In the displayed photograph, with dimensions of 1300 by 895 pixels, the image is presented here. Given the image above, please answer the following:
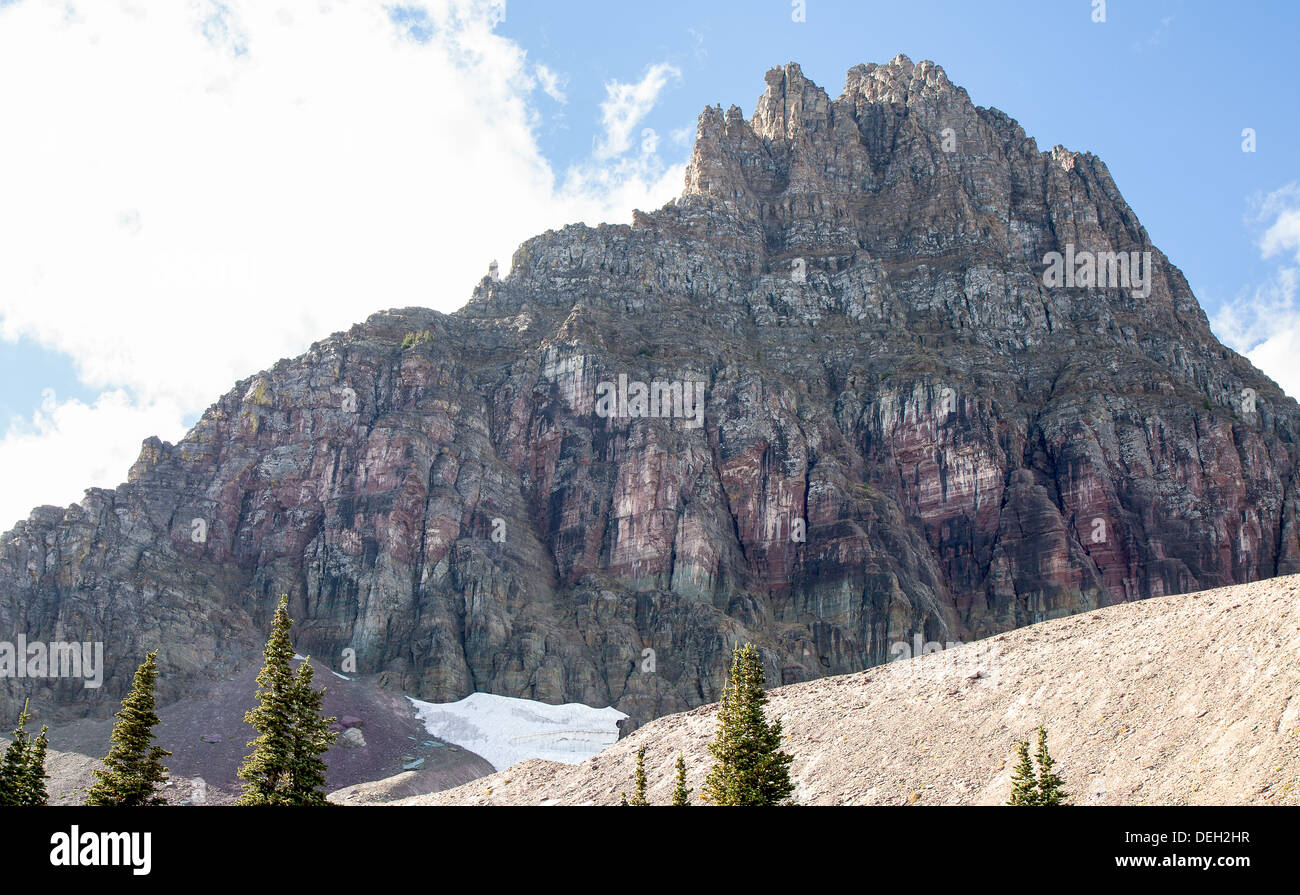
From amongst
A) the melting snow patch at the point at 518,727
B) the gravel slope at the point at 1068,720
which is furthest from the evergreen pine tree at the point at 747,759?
the melting snow patch at the point at 518,727

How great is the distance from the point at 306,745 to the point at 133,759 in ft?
20.3

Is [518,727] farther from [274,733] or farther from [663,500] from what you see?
[274,733]

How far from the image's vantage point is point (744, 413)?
163 meters

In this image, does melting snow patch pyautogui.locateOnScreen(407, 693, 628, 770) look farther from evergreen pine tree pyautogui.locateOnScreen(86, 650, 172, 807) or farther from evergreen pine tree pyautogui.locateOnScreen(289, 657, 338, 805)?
evergreen pine tree pyautogui.locateOnScreen(289, 657, 338, 805)

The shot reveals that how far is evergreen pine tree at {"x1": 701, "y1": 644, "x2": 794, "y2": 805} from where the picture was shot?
40469mm

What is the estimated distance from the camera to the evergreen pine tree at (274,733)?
120 ft

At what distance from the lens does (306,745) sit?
3772 cm

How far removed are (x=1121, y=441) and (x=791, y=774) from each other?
413ft

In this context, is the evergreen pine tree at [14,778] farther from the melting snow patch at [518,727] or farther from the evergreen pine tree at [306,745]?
the melting snow patch at [518,727]

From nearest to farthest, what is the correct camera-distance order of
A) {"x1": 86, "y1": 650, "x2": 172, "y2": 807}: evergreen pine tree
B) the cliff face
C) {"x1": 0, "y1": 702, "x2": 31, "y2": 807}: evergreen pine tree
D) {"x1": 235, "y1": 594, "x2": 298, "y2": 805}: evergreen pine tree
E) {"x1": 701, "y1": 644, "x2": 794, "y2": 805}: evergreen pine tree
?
{"x1": 235, "y1": 594, "x2": 298, "y2": 805}: evergreen pine tree
{"x1": 86, "y1": 650, "x2": 172, "y2": 807}: evergreen pine tree
{"x1": 701, "y1": 644, "x2": 794, "y2": 805}: evergreen pine tree
{"x1": 0, "y1": 702, "x2": 31, "y2": 807}: evergreen pine tree
the cliff face

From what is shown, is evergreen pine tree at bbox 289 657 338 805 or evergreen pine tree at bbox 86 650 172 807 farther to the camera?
evergreen pine tree at bbox 86 650 172 807

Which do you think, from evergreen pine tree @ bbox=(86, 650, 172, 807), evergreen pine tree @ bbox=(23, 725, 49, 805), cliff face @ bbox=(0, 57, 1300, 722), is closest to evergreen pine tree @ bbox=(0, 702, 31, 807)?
evergreen pine tree @ bbox=(23, 725, 49, 805)

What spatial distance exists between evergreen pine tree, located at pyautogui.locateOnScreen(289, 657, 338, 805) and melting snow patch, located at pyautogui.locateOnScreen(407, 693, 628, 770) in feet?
254

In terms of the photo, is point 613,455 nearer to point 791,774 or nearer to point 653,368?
point 653,368
